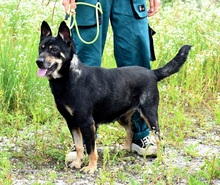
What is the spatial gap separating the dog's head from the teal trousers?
43 centimetres

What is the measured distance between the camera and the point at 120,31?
4754 mm

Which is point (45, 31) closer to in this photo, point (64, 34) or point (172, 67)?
point (64, 34)

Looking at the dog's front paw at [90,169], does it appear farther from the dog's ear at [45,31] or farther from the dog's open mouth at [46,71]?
the dog's ear at [45,31]

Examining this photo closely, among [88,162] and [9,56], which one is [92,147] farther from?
[9,56]

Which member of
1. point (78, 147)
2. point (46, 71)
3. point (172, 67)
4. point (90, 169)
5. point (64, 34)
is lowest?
point (90, 169)

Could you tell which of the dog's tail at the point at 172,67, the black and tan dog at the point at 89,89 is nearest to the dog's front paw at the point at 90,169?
the black and tan dog at the point at 89,89

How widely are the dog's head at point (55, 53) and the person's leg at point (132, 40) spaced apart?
0.66m

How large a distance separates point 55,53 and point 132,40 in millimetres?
879

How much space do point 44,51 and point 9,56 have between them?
5.88ft

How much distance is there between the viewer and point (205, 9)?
311 inches

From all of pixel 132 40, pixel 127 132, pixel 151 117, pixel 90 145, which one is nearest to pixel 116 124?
pixel 127 132

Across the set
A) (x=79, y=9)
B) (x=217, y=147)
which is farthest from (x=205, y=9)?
(x=79, y=9)

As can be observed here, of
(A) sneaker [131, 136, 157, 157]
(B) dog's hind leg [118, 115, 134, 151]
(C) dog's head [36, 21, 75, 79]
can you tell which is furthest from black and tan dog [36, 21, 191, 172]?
(A) sneaker [131, 136, 157, 157]

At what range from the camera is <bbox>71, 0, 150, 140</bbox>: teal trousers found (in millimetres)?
4598
